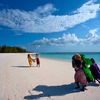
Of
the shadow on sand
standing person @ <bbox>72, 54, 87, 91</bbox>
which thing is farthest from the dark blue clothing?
the shadow on sand

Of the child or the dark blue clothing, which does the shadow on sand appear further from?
the dark blue clothing

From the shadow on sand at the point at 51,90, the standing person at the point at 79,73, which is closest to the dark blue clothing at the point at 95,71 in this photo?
the standing person at the point at 79,73

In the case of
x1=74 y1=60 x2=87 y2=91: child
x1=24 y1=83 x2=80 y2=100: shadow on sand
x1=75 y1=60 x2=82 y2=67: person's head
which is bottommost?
x1=24 y1=83 x2=80 y2=100: shadow on sand

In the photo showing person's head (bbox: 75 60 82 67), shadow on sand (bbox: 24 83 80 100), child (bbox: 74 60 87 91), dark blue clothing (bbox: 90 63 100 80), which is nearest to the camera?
shadow on sand (bbox: 24 83 80 100)

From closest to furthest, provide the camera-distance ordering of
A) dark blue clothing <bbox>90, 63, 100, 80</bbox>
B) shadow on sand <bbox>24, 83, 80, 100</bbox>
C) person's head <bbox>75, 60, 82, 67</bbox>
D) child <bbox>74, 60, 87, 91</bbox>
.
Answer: shadow on sand <bbox>24, 83, 80, 100</bbox>, child <bbox>74, 60, 87, 91</bbox>, person's head <bbox>75, 60, 82, 67</bbox>, dark blue clothing <bbox>90, 63, 100, 80</bbox>

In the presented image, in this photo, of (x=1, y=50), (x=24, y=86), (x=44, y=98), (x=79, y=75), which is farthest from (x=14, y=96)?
(x=1, y=50)

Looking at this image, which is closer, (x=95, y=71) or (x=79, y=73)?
(x=79, y=73)

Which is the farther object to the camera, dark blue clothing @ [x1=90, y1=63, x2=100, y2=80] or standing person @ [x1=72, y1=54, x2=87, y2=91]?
A: dark blue clothing @ [x1=90, y1=63, x2=100, y2=80]

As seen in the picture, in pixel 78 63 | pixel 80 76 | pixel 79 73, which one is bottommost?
pixel 80 76

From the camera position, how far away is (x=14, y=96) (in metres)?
7.59

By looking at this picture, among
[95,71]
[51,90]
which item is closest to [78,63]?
[95,71]

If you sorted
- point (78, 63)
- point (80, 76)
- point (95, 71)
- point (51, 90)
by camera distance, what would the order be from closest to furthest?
point (80, 76)
point (78, 63)
point (51, 90)
point (95, 71)

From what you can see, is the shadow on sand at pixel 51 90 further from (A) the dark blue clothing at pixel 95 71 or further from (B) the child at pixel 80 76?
(A) the dark blue clothing at pixel 95 71

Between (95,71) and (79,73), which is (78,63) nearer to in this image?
(79,73)
